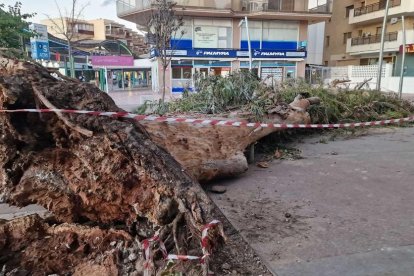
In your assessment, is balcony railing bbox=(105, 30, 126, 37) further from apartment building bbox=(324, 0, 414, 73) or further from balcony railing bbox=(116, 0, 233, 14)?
apartment building bbox=(324, 0, 414, 73)

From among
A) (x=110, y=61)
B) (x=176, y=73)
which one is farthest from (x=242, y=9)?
(x=110, y=61)

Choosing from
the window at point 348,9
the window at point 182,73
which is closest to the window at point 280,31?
the window at point 182,73

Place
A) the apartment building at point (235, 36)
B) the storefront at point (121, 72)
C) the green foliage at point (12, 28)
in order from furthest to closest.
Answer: the apartment building at point (235, 36) → the storefront at point (121, 72) → the green foliage at point (12, 28)

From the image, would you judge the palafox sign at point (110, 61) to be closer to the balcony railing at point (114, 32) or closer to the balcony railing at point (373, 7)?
the balcony railing at point (373, 7)

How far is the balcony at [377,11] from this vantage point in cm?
2752

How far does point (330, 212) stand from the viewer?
163 inches

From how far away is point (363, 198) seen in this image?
4598 millimetres

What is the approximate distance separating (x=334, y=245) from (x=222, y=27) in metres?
26.5

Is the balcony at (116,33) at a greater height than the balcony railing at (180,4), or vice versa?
the balcony at (116,33)

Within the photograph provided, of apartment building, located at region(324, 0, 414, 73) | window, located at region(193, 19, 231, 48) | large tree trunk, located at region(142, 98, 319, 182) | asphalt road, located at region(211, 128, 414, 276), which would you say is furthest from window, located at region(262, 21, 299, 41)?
large tree trunk, located at region(142, 98, 319, 182)

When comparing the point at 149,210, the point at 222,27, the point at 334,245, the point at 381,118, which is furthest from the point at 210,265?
the point at 222,27

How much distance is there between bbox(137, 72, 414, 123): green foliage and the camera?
761 cm

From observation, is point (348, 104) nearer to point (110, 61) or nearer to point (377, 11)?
point (110, 61)

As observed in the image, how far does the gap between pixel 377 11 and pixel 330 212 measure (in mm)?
32156
